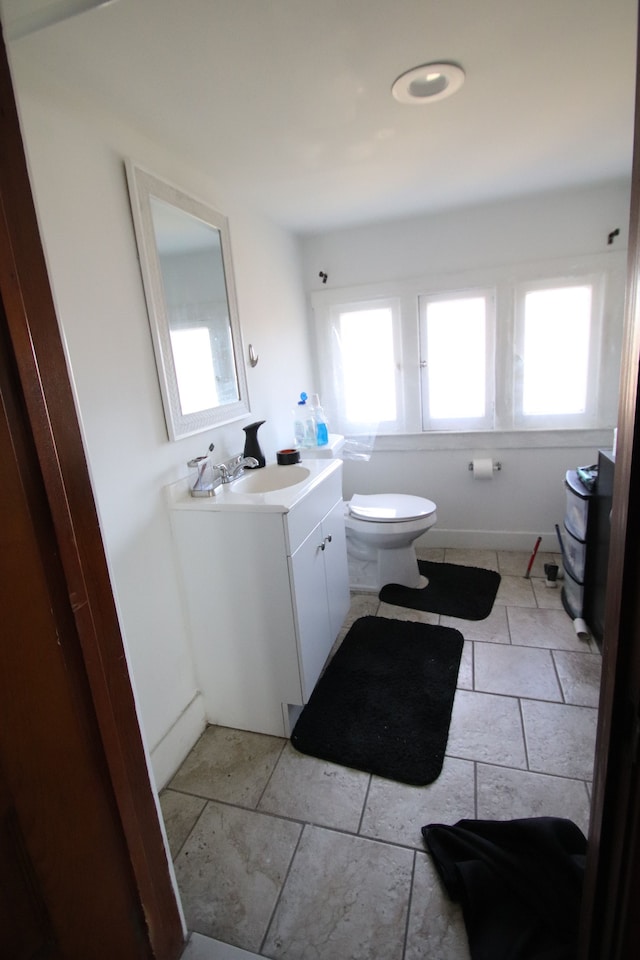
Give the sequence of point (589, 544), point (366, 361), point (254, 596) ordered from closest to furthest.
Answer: point (254, 596)
point (589, 544)
point (366, 361)

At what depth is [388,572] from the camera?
2.79m

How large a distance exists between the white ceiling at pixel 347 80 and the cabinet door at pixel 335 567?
151 centimetres

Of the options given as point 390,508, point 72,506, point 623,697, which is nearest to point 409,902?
point 623,697

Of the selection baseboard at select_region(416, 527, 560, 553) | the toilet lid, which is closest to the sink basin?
the toilet lid

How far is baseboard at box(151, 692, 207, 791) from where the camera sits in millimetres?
1607

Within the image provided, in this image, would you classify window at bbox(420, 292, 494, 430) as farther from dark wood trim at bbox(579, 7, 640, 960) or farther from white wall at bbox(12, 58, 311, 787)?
dark wood trim at bbox(579, 7, 640, 960)

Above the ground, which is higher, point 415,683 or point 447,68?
point 447,68

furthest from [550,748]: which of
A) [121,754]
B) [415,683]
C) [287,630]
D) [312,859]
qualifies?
[121,754]

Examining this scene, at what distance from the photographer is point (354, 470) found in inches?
135

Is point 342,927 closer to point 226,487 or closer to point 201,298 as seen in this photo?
point 226,487

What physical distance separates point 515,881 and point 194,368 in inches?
74.7

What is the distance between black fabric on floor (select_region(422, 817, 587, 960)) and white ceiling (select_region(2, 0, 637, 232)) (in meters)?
2.01

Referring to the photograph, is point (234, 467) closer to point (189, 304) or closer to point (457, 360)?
point (189, 304)

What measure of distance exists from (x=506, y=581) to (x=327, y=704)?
1468 mm
